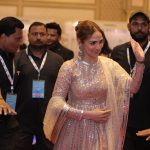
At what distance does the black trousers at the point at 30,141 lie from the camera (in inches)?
146

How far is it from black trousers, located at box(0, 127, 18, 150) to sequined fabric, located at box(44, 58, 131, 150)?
0.39 metres

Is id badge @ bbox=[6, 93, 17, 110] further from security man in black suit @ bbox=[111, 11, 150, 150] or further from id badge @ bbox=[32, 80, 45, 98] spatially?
security man in black suit @ bbox=[111, 11, 150, 150]

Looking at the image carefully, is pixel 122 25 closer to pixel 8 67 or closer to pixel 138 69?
pixel 8 67

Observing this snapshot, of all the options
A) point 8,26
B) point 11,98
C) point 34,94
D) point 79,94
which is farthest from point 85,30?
point 34,94

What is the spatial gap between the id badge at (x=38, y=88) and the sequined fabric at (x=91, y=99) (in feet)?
2.88

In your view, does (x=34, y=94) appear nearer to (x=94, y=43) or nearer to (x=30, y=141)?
(x=30, y=141)

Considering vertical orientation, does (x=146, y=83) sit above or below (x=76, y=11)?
below

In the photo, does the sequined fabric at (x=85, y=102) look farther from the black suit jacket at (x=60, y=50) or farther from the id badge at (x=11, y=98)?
the black suit jacket at (x=60, y=50)

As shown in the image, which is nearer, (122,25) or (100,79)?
(100,79)

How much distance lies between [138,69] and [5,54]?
47.5 inches

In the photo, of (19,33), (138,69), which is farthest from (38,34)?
(138,69)

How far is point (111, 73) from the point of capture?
3.12m

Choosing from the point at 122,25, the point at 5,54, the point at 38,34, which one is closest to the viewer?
the point at 5,54

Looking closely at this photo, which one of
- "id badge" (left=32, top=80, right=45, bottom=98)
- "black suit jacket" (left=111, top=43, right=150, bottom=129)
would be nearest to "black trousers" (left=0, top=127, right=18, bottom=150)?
"id badge" (left=32, top=80, right=45, bottom=98)
